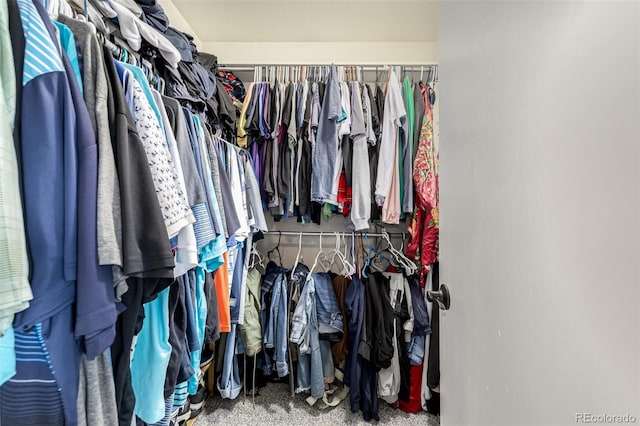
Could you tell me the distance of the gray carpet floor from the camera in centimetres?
161

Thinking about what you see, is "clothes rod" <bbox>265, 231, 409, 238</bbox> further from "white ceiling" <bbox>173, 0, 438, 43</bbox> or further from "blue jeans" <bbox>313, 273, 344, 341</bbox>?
"white ceiling" <bbox>173, 0, 438, 43</bbox>

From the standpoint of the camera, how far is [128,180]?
0.59m

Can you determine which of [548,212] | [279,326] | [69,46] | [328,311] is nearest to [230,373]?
[279,326]

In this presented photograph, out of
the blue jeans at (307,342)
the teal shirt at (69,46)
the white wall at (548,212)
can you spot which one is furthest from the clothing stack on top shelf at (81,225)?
the blue jeans at (307,342)

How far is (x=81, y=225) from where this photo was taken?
1.69ft

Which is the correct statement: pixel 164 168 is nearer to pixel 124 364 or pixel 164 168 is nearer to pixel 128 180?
pixel 128 180

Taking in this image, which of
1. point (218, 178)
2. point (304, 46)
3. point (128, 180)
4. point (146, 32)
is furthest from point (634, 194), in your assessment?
point (304, 46)

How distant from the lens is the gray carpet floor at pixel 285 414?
161 cm

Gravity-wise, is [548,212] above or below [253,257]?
above

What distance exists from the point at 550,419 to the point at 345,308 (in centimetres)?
137

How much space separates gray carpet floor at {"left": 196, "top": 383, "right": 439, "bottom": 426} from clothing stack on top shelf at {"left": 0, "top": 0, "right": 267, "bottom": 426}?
0.99 m

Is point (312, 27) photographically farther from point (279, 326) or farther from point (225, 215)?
point (279, 326)

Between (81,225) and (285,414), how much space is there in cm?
167

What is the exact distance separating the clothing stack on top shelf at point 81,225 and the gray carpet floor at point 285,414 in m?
0.99
